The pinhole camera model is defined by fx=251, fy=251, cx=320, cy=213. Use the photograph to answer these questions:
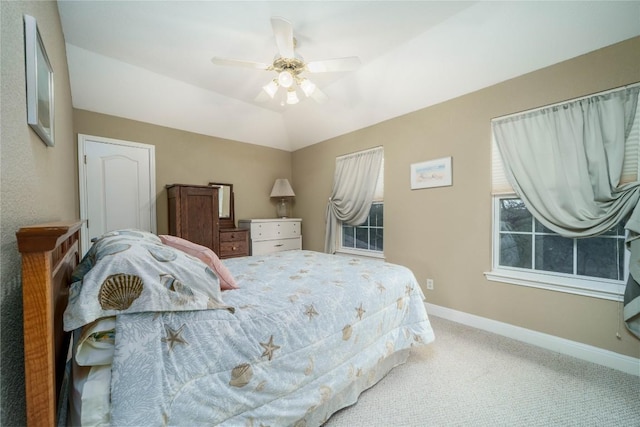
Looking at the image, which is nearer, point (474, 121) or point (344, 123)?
point (474, 121)

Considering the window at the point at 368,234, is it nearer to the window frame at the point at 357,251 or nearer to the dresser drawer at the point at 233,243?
the window frame at the point at 357,251

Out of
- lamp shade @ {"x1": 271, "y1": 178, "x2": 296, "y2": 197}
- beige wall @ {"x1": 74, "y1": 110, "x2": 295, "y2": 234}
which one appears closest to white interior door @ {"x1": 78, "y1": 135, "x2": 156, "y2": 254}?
beige wall @ {"x1": 74, "y1": 110, "x2": 295, "y2": 234}

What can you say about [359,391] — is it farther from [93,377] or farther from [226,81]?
[226,81]

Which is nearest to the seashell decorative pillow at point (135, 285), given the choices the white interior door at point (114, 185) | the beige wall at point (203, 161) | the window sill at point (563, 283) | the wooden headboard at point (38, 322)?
the wooden headboard at point (38, 322)

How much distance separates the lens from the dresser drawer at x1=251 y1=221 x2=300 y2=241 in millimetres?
4086

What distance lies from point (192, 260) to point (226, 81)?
2.73 m

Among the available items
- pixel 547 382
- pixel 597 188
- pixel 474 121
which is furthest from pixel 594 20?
pixel 547 382

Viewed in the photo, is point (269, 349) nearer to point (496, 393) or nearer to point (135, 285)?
point (135, 285)

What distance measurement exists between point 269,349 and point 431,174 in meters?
2.62

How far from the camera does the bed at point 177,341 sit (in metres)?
0.75

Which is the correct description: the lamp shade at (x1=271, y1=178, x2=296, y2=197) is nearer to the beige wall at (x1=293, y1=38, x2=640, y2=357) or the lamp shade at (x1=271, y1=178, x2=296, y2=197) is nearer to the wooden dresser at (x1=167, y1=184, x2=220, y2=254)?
the wooden dresser at (x1=167, y1=184, x2=220, y2=254)

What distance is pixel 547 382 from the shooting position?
1760 millimetres

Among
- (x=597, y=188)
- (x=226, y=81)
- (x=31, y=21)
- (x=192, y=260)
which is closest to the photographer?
(x=31, y=21)

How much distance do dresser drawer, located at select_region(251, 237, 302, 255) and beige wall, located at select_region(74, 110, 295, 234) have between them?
60 centimetres
